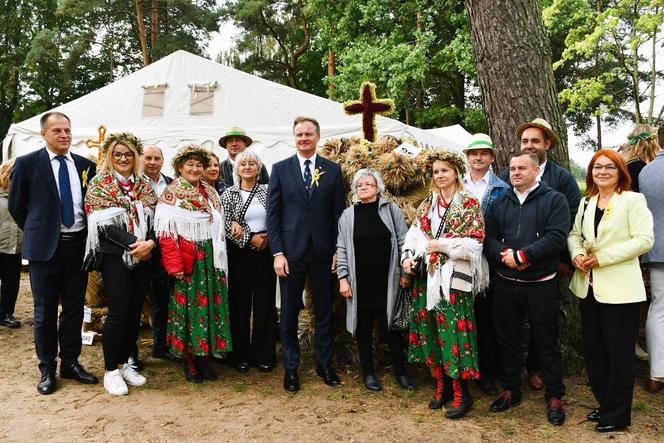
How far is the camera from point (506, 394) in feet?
10.5

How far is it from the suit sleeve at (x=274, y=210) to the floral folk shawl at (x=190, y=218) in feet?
1.23

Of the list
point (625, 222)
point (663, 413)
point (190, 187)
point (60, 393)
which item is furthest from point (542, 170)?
point (60, 393)

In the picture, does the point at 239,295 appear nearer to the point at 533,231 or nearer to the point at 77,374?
the point at 77,374

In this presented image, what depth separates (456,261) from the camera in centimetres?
306

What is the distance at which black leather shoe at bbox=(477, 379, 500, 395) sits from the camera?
3449mm

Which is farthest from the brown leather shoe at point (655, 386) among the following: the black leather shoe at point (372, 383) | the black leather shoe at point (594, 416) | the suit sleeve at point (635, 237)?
the black leather shoe at point (372, 383)

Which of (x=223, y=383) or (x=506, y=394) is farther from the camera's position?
(x=223, y=383)

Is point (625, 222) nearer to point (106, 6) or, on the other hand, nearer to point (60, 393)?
point (60, 393)

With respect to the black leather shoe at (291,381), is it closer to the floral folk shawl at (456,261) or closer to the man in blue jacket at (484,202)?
the floral folk shawl at (456,261)

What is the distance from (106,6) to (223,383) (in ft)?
66.1

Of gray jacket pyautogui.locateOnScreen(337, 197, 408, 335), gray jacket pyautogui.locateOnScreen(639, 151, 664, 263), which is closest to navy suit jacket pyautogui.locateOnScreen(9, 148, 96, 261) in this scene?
gray jacket pyautogui.locateOnScreen(337, 197, 408, 335)

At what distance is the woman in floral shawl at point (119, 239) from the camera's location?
3307 millimetres

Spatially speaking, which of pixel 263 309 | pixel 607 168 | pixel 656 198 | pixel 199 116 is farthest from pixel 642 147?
pixel 199 116

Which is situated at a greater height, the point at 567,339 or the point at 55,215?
the point at 55,215
